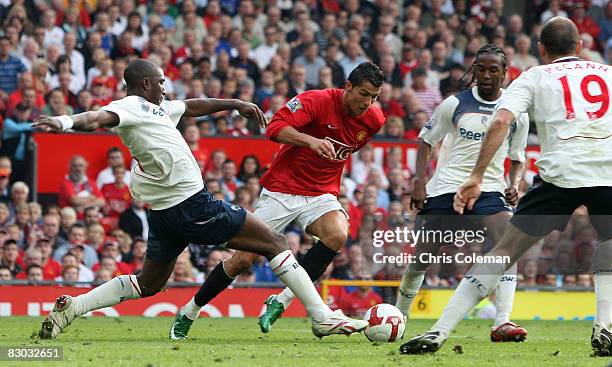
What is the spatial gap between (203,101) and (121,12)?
9.50 m

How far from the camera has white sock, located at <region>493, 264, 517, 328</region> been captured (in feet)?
33.6

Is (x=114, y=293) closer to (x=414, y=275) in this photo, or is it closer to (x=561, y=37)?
(x=414, y=275)

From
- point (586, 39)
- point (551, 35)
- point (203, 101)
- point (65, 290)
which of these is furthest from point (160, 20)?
point (551, 35)

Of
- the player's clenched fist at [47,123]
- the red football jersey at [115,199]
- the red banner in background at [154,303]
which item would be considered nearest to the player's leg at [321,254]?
the player's clenched fist at [47,123]

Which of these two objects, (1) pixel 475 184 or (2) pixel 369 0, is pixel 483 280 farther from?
(2) pixel 369 0

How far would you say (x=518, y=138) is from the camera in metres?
10.7

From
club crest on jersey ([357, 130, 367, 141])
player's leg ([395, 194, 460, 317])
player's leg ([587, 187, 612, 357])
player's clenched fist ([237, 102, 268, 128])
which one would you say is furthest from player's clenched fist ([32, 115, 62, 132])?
player's leg ([395, 194, 460, 317])

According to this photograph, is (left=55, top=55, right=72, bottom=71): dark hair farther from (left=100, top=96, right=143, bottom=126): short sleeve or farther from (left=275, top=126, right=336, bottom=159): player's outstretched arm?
(left=100, top=96, right=143, bottom=126): short sleeve

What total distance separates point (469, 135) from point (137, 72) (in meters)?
3.17

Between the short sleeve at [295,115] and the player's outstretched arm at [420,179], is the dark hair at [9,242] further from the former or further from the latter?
the player's outstretched arm at [420,179]

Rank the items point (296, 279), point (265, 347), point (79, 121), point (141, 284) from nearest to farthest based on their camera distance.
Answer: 1. point (79, 121)
2. point (265, 347)
3. point (296, 279)
4. point (141, 284)

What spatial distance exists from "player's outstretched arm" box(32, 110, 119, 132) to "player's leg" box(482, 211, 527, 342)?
3485mm

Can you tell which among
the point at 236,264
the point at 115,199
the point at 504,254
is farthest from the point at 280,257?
the point at 115,199

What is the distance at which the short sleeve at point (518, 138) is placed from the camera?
1066 cm
